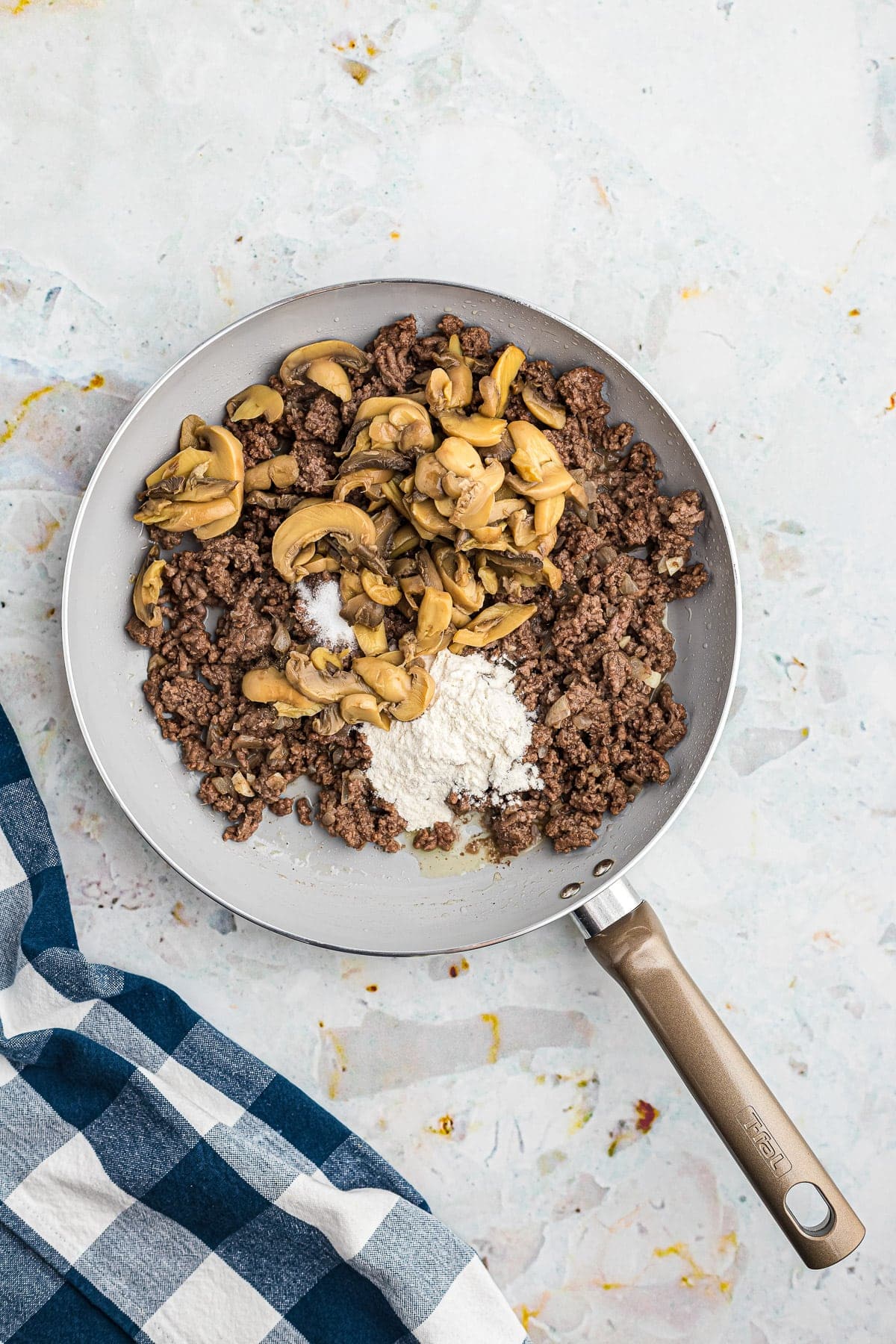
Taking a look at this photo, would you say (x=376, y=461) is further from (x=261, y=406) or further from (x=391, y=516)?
(x=261, y=406)

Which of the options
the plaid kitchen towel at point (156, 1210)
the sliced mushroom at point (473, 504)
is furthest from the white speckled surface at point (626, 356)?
the sliced mushroom at point (473, 504)

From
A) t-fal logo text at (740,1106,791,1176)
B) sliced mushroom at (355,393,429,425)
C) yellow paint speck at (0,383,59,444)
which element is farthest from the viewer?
yellow paint speck at (0,383,59,444)

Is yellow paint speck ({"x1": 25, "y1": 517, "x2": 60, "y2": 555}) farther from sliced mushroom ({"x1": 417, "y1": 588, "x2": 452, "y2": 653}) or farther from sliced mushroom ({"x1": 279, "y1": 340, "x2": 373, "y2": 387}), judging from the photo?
sliced mushroom ({"x1": 417, "y1": 588, "x2": 452, "y2": 653})

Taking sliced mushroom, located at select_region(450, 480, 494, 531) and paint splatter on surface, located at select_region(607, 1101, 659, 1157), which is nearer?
sliced mushroom, located at select_region(450, 480, 494, 531)

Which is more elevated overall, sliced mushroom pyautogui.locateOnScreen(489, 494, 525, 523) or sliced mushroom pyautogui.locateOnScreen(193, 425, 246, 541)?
sliced mushroom pyautogui.locateOnScreen(489, 494, 525, 523)

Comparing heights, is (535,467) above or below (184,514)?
above

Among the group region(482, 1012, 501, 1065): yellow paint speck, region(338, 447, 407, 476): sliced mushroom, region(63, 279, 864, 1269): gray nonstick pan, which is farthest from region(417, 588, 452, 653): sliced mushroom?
region(482, 1012, 501, 1065): yellow paint speck

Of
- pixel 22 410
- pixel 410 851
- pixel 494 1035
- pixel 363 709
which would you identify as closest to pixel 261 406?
pixel 22 410
